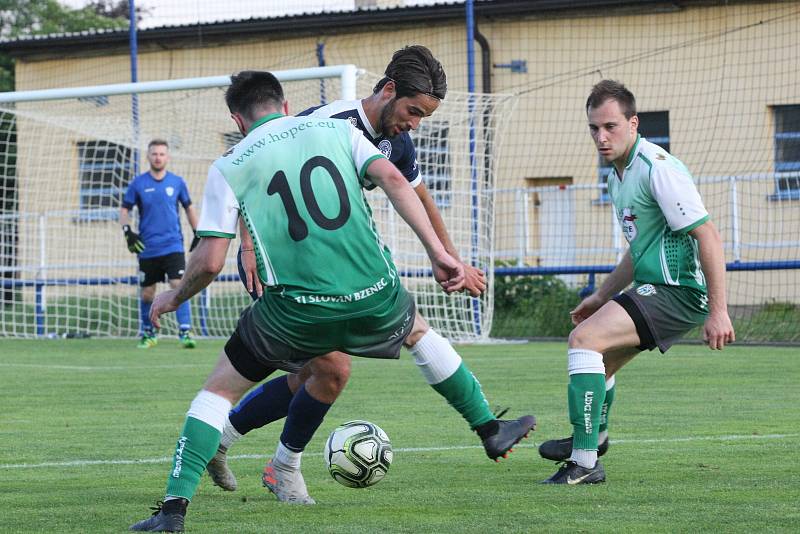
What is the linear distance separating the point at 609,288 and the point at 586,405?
2.79ft

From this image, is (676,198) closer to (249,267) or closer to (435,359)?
(435,359)

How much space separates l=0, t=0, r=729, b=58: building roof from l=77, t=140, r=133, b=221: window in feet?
13.6

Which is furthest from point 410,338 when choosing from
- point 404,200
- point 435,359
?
point 404,200

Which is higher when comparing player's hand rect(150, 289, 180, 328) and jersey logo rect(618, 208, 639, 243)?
jersey logo rect(618, 208, 639, 243)

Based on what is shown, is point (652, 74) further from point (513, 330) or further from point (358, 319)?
point (358, 319)

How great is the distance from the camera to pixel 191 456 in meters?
4.53

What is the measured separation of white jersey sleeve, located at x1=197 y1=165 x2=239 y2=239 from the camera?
15.0 ft

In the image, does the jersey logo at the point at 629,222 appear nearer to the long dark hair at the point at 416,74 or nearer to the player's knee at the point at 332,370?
the long dark hair at the point at 416,74

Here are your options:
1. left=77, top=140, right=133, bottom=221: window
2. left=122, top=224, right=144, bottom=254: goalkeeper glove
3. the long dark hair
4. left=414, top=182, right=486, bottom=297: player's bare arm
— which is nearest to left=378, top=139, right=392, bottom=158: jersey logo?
left=414, top=182, right=486, bottom=297: player's bare arm

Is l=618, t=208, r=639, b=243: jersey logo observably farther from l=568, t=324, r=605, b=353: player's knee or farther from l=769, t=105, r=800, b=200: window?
l=769, t=105, r=800, b=200: window

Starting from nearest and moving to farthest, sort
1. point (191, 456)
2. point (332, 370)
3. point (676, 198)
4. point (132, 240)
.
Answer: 1. point (191, 456)
2. point (332, 370)
3. point (676, 198)
4. point (132, 240)

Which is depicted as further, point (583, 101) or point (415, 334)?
point (583, 101)

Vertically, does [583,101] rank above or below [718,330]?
above

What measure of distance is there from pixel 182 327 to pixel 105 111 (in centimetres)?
509
